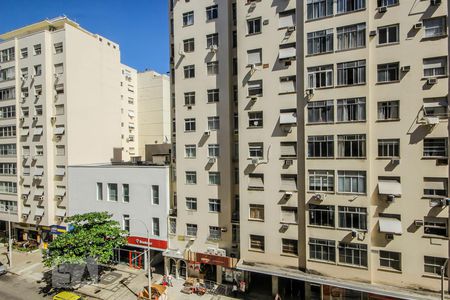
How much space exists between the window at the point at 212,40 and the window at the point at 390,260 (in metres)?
23.4

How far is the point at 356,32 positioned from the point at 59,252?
105 ft

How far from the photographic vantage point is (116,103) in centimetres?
4125

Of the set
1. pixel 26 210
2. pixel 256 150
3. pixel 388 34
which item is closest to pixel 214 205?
pixel 256 150

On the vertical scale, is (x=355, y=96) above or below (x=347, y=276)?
above

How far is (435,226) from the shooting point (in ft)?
61.8

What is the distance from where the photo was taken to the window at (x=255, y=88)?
936 inches

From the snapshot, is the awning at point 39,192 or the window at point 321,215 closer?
the window at point 321,215

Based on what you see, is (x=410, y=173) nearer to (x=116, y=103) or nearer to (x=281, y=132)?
(x=281, y=132)

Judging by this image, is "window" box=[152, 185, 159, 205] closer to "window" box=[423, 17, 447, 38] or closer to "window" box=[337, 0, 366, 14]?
"window" box=[337, 0, 366, 14]

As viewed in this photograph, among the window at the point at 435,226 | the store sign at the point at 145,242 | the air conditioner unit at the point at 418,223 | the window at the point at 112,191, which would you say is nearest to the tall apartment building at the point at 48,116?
the window at the point at 112,191

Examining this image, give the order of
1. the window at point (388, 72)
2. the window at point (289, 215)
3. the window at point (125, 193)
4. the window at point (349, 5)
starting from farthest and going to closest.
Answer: the window at point (125, 193) → the window at point (289, 215) → the window at point (349, 5) → the window at point (388, 72)

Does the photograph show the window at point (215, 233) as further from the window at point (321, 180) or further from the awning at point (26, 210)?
the awning at point (26, 210)

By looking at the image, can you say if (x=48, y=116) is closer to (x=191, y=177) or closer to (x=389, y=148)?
(x=191, y=177)

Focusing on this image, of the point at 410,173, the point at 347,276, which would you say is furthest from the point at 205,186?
the point at 410,173
